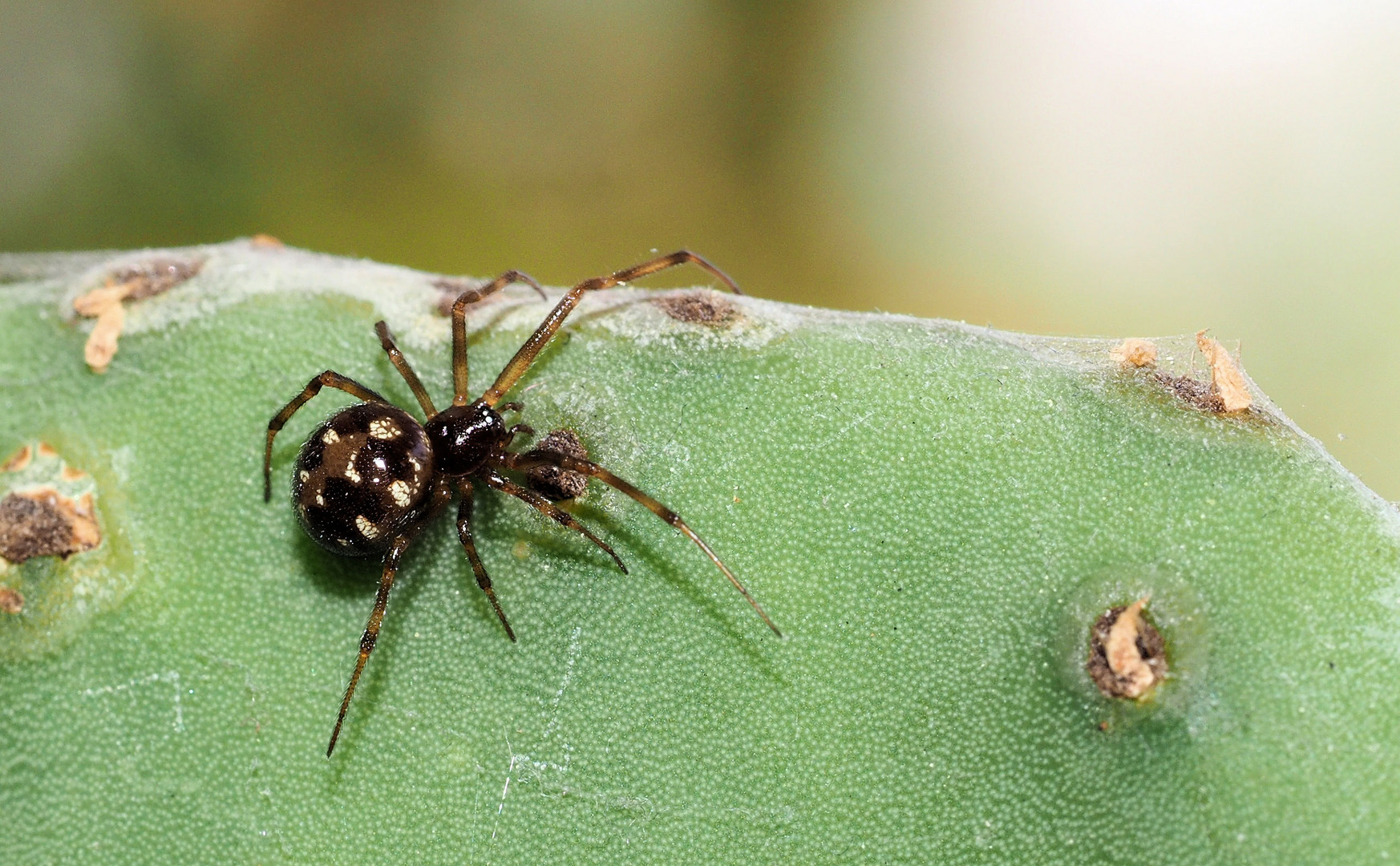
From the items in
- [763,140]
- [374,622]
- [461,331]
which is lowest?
[374,622]

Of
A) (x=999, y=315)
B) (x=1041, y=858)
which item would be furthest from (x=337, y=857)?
(x=999, y=315)

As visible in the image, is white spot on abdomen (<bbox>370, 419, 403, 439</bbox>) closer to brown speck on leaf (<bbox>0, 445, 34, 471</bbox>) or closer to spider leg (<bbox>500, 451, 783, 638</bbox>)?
spider leg (<bbox>500, 451, 783, 638</bbox>)

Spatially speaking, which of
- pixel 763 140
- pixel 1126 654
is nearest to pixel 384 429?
pixel 1126 654

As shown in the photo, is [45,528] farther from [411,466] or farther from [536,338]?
[536,338]

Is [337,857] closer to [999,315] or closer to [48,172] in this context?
[999,315]

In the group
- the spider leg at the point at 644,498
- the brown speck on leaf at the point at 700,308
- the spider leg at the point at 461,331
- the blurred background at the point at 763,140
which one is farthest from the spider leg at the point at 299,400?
the blurred background at the point at 763,140

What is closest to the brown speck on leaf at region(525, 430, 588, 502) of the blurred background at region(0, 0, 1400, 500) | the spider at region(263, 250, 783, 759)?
the spider at region(263, 250, 783, 759)
